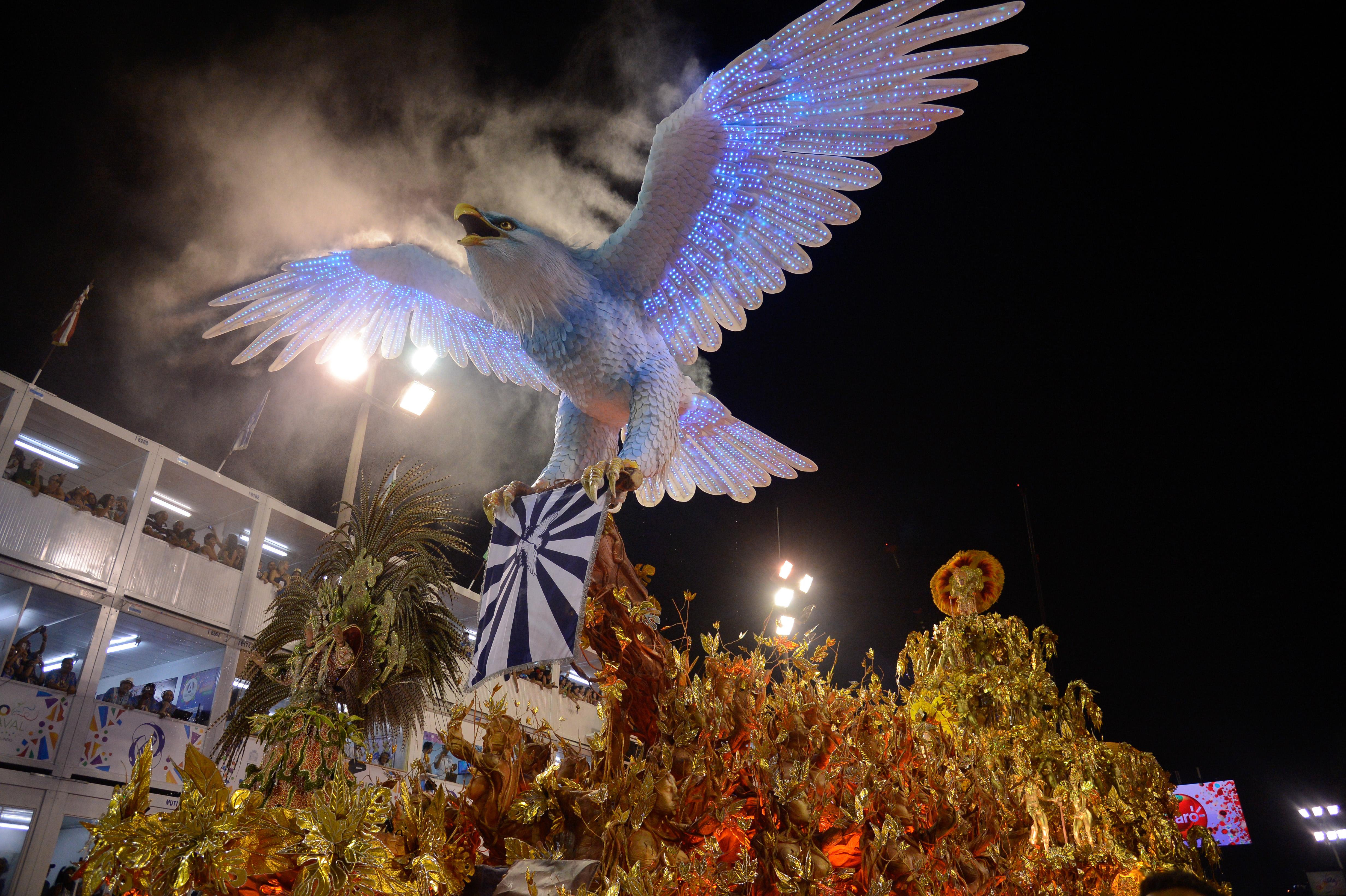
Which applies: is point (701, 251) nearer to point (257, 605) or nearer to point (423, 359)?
point (423, 359)

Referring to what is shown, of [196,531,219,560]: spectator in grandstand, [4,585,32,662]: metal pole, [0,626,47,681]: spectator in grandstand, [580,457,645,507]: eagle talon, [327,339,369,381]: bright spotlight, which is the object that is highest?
A: [196,531,219,560]: spectator in grandstand

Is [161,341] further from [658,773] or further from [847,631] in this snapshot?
[847,631]

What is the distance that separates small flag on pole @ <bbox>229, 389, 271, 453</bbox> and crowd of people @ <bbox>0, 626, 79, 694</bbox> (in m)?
3.91

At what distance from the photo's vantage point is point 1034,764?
215 inches

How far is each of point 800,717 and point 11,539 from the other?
1224cm

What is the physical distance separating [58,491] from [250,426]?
2.80 meters

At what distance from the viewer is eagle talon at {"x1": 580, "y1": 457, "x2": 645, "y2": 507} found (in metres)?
3.62

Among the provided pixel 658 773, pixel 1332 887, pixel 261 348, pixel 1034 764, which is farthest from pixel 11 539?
pixel 1332 887

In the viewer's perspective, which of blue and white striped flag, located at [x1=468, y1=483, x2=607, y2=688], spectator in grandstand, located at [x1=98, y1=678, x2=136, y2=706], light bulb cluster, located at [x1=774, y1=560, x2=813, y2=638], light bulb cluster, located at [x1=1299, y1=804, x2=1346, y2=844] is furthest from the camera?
light bulb cluster, located at [x1=1299, y1=804, x2=1346, y2=844]

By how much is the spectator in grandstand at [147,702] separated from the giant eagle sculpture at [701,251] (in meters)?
9.52

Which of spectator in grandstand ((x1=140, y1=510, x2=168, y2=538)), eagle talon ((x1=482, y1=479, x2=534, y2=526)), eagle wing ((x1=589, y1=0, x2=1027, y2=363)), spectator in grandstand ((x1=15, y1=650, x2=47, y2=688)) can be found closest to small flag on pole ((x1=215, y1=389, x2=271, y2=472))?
spectator in grandstand ((x1=140, y1=510, x2=168, y2=538))

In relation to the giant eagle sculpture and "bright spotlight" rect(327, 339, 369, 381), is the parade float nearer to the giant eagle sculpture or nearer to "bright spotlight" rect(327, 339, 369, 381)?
the giant eagle sculpture

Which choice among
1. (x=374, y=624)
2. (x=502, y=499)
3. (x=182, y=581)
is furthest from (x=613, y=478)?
(x=182, y=581)

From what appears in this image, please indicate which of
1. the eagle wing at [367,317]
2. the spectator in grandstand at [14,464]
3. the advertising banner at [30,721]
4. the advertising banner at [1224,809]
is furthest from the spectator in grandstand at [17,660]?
the advertising banner at [1224,809]
